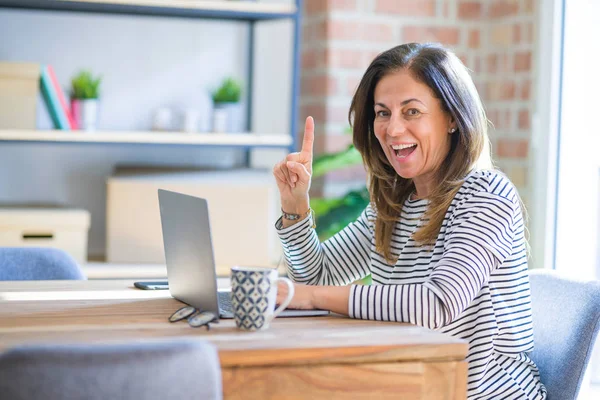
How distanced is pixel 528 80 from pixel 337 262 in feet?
4.59

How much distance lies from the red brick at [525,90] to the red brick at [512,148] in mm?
153

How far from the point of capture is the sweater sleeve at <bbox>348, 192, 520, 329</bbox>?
1531 millimetres

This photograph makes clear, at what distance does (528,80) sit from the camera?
10.2 ft

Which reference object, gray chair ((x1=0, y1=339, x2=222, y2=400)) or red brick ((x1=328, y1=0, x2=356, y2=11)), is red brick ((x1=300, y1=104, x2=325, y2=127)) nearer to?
red brick ((x1=328, y1=0, x2=356, y2=11))

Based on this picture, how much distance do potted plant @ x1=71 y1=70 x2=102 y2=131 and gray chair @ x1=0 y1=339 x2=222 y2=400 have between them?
2.04 metres

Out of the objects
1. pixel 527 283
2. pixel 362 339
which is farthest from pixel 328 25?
pixel 362 339

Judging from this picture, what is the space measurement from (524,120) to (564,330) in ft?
4.87

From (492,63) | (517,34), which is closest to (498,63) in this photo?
(492,63)

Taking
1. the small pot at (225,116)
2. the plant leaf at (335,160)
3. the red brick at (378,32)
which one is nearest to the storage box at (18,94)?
the small pot at (225,116)

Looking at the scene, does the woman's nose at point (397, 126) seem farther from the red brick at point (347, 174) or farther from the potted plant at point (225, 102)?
the red brick at point (347, 174)

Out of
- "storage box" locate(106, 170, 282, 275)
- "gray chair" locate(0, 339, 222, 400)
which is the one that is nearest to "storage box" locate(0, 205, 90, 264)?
"storage box" locate(106, 170, 282, 275)

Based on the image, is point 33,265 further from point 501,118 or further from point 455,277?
point 501,118

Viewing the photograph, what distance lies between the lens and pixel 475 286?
1573 mm

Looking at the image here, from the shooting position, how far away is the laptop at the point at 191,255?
1.46 m
